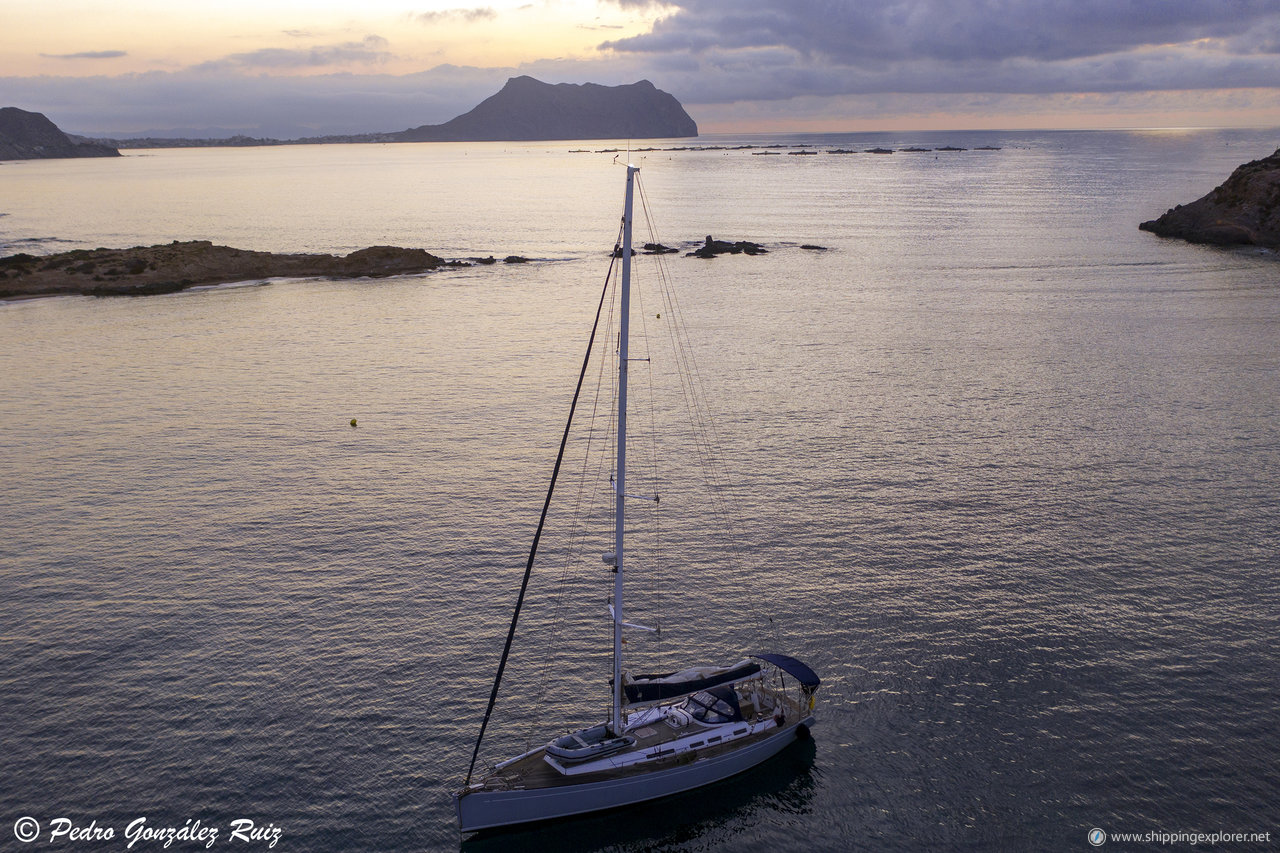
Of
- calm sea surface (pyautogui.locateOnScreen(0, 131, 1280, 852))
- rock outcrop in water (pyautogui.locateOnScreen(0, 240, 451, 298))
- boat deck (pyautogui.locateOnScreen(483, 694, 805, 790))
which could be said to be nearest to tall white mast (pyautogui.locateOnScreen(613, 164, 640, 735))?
boat deck (pyautogui.locateOnScreen(483, 694, 805, 790))

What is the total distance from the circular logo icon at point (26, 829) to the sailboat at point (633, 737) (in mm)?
13201

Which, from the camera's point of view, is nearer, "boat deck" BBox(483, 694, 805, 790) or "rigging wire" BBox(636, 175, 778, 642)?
"boat deck" BBox(483, 694, 805, 790)

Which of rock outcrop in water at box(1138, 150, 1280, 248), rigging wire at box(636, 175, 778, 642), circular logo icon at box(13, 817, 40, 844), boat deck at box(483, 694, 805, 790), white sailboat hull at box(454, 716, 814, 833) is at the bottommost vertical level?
circular logo icon at box(13, 817, 40, 844)

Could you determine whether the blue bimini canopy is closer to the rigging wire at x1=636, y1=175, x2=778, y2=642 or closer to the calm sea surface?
the calm sea surface

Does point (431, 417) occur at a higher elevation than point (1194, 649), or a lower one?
higher

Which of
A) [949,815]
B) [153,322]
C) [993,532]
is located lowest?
[949,815]

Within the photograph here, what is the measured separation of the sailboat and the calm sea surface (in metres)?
1.34

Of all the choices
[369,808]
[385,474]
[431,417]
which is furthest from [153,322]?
[369,808]

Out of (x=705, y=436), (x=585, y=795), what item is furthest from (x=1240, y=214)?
(x=585, y=795)

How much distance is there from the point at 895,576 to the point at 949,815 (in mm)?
15454

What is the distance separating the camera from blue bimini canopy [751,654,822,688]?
3222cm

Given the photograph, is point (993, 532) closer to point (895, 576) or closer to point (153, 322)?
point (895, 576)

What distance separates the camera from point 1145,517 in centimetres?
4825

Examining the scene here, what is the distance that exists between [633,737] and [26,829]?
62.0 feet
